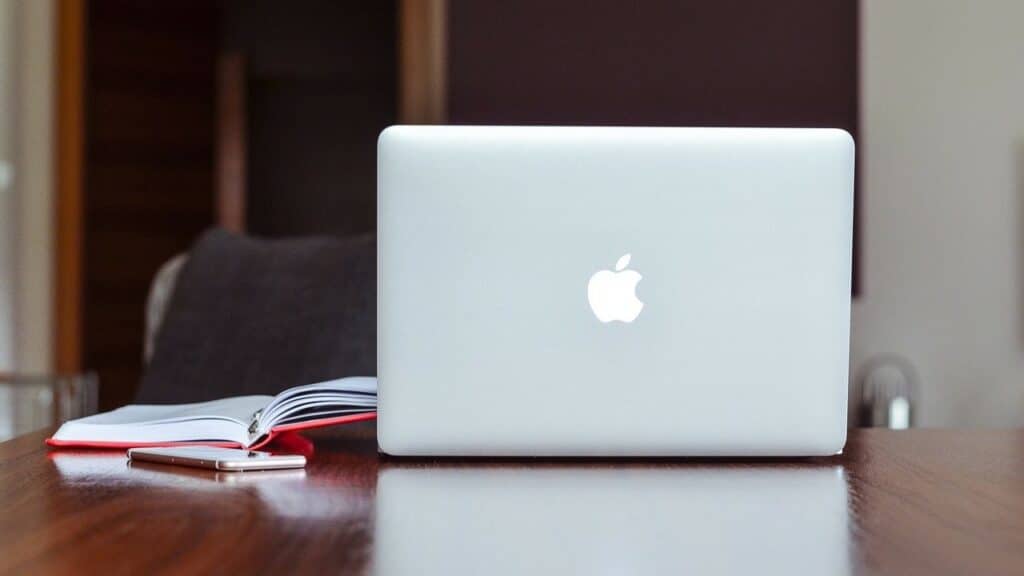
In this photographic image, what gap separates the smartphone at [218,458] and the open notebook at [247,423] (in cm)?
4

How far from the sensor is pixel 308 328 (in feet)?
6.88

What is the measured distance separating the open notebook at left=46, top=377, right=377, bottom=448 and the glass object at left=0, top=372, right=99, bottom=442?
83.1 inches

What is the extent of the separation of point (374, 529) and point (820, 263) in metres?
0.46

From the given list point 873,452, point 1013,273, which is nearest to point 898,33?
point 1013,273

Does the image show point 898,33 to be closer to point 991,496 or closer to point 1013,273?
Result: point 1013,273

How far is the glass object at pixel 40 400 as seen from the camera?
10.5ft

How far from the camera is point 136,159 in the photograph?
4324mm

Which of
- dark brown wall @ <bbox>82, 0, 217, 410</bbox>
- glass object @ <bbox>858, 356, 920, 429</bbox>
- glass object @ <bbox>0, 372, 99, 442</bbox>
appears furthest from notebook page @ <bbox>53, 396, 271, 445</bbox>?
dark brown wall @ <bbox>82, 0, 217, 410</bbox>

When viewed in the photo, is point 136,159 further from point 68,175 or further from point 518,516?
point 518,516

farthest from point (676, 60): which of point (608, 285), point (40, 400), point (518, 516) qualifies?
point (518, 516)

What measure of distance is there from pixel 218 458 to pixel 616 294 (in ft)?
1.13

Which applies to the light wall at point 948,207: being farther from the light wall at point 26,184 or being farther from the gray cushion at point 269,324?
the light wall at point 26,184

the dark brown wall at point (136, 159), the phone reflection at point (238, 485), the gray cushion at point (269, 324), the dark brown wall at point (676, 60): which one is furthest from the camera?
the dark brown wall at point (136, 159)

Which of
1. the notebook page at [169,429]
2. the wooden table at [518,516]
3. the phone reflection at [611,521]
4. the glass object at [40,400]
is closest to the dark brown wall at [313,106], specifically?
the glass object at [40,400]
